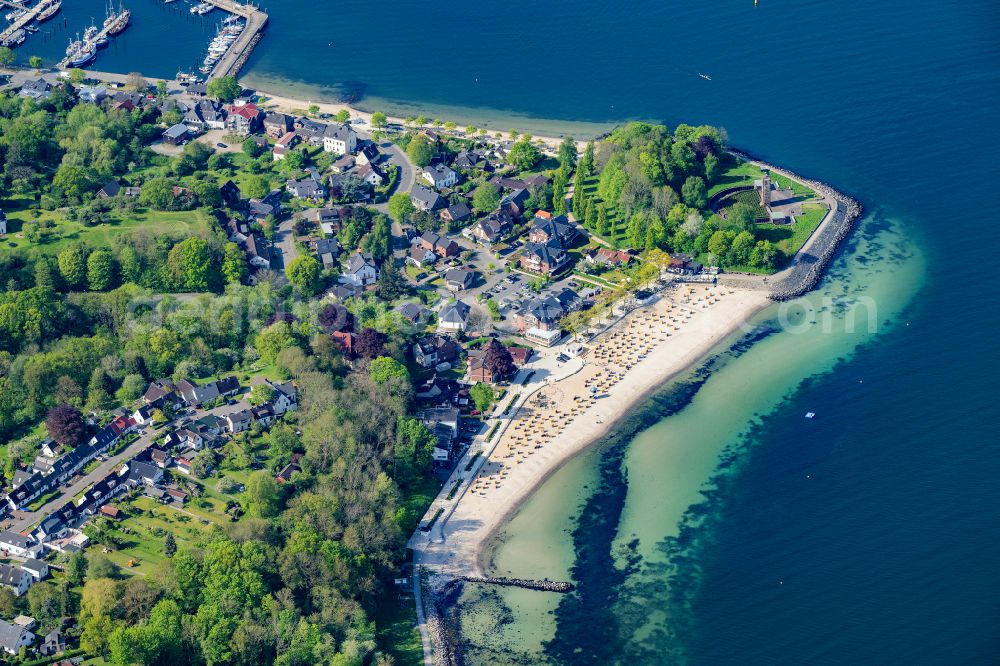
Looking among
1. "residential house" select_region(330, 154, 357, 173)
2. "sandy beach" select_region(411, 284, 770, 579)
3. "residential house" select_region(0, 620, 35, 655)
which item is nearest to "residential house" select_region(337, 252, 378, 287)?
"residential house" select_region(330, 154, 357, 173)

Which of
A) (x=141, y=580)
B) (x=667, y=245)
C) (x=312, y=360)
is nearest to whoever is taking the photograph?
(x=141, y=580)

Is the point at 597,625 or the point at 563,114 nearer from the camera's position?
the point at 597,625

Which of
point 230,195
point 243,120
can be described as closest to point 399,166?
point 230,195

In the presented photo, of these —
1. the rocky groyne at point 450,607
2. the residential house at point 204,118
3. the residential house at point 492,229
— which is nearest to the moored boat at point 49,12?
the residential house at point 204,118

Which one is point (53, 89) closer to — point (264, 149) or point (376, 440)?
point (264, 149)

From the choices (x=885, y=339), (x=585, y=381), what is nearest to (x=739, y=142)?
(x=885, y=339)

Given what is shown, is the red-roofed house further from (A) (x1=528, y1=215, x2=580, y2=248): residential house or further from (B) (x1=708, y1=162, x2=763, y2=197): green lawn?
(B) (x1=708, y1=162, x2=763, y2=197): green lawn

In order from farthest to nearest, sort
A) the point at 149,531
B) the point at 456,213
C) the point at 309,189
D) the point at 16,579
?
the point at 309,189, the point at 456,213, the point at 149,531, the point at 16,579

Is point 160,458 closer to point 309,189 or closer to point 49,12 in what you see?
point 309,189
